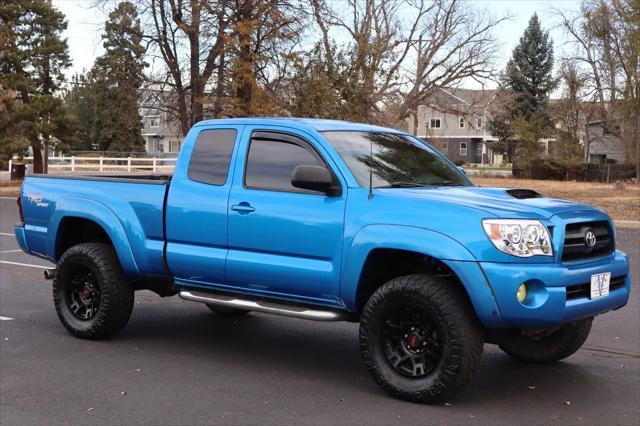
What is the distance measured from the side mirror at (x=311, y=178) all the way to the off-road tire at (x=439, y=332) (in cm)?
82

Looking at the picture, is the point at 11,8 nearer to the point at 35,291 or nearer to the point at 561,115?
the point at 35,291

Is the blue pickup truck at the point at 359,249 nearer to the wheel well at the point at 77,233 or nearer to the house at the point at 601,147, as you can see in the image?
the wheel well at the point at 77,233

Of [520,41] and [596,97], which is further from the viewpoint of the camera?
[520,41]

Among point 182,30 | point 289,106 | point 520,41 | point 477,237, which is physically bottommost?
point 477,237

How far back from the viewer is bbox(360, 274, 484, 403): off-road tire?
199 inches

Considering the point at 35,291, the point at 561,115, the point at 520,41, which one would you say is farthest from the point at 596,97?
the point at 35,291

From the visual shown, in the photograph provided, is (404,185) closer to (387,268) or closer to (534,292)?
(387,268)

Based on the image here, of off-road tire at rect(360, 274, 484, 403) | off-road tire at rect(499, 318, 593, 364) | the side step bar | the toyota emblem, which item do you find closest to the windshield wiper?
off-road tire at rect(360, 274, 484, 403)

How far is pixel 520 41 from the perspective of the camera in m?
66.8

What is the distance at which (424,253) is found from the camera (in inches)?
202

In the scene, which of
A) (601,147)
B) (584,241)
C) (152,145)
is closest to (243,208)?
(584,241)

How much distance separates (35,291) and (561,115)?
43.4 metres

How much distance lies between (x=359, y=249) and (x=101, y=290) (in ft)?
8.73

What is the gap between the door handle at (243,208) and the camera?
598 cm
